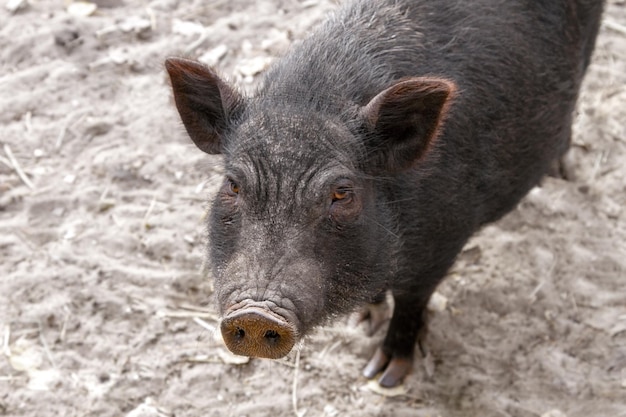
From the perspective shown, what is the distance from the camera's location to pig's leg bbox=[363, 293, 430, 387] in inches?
202

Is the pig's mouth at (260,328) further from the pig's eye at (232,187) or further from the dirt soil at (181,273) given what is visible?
the dirt soil at (181,273)

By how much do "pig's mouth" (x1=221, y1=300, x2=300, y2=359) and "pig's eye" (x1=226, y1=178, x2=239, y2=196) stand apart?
2.02ft

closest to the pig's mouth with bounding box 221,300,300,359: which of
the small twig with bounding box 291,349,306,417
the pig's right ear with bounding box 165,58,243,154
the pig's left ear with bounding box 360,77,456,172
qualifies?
the pig's left ear with bounding box 360,77,456,172

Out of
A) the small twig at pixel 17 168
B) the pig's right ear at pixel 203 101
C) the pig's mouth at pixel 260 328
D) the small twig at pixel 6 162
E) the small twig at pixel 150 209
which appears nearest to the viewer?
the pig's mouth at pixel 260 328

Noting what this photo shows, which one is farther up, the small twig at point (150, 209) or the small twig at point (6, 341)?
the small twig at point (150, 209)

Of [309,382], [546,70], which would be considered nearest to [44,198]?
[309,382]

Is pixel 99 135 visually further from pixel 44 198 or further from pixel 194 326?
pixel 194 326

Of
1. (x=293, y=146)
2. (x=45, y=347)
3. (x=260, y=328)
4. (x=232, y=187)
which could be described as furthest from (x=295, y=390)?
(x=293, y=146)

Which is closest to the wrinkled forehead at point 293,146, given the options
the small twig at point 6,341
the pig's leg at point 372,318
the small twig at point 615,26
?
the pig's leg at point 372,318

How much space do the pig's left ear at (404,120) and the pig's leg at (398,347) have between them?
1201 mm

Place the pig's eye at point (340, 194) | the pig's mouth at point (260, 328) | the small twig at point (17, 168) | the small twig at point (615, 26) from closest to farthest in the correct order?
the pig's mouth at point (260, 328)
the pig's eye at point (340, 194)
the small twig at point (17, 168)
the small twig at point (615, 26)

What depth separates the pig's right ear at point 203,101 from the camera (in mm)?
4117

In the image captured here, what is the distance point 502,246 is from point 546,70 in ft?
4.72

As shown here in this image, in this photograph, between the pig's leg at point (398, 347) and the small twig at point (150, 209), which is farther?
the small twig at point (150, 209)
